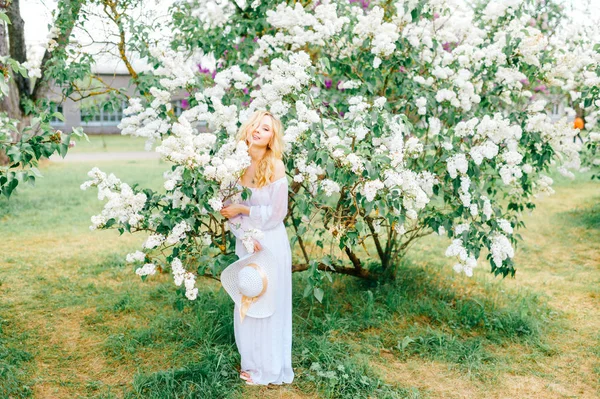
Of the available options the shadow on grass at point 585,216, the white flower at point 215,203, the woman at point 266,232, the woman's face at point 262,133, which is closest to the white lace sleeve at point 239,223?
the woman at point 266,232

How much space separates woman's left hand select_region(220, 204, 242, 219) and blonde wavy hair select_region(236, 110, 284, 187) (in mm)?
201

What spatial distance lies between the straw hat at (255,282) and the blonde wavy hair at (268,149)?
469mm

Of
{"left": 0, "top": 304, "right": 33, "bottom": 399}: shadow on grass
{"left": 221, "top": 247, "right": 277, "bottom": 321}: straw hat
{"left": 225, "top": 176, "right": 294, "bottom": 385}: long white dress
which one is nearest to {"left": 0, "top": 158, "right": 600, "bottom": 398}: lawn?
{"left": 0, "top": 304, "right": 33, "bottom": 399}: shadow on grass

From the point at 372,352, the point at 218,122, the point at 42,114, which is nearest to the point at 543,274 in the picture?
the point at 372,352

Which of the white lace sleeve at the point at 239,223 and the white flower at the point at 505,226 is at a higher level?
the white lace sleeve at the point at 239,223

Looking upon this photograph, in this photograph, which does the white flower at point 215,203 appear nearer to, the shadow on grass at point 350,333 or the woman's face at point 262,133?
the woman's face at point 262,133

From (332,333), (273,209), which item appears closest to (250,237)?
(273,209)

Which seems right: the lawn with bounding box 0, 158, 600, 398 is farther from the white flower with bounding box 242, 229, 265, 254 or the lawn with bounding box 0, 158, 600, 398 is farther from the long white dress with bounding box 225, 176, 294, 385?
the white flower with bounding box 242, 229, 265, 254

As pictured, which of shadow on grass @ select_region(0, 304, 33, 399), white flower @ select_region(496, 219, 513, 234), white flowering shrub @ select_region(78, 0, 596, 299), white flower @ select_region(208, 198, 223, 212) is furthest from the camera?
white flower @ select_region(496, 219, 513, 234)

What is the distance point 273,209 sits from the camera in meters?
3.75

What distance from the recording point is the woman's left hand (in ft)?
12.2

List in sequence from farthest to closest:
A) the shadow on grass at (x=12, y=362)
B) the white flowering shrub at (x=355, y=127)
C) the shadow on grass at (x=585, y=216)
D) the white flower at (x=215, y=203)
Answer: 1. the shadow on grass at (x=585, y=216)
2. the shadow on grass at (x=12, y=362)
3. the white flowering shrub at (x=355, y=127)
4. the white flower at (x=215, y=203)

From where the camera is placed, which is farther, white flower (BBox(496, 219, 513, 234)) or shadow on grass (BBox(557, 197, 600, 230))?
shadow on grass (BBox(557, 197, 600, 230))

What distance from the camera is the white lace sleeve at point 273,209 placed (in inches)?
147
